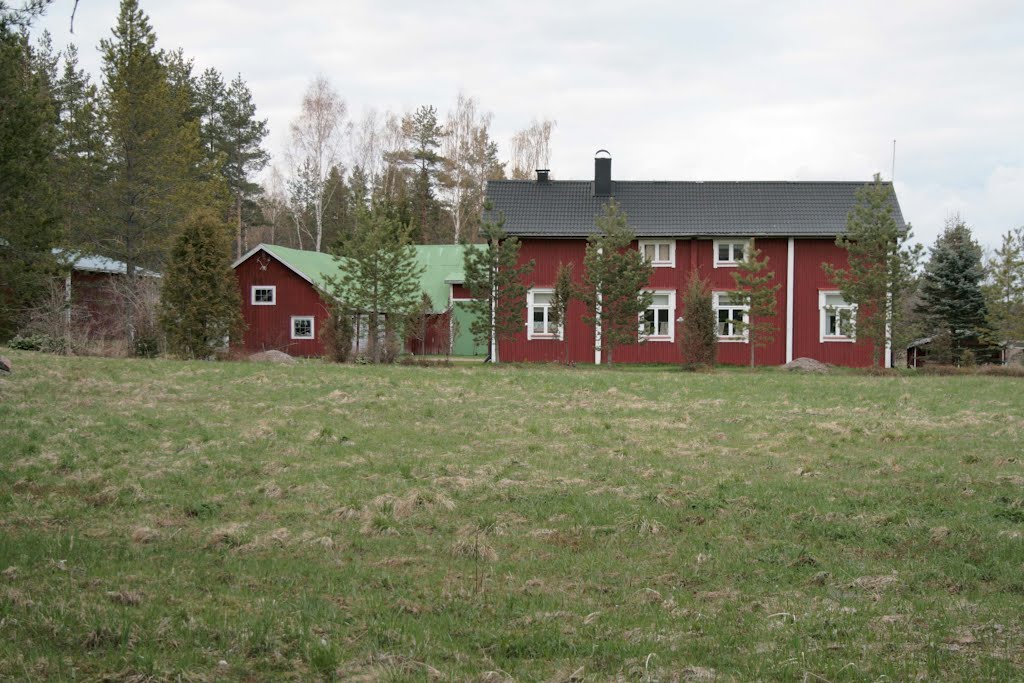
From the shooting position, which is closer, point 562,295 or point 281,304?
point 562,295

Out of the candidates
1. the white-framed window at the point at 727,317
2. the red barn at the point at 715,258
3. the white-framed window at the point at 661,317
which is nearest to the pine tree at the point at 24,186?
the red barn at the point at 715,258

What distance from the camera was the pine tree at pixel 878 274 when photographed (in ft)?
94.3

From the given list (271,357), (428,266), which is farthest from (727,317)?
(428,266)

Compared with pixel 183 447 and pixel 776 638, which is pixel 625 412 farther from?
pixel 776 638

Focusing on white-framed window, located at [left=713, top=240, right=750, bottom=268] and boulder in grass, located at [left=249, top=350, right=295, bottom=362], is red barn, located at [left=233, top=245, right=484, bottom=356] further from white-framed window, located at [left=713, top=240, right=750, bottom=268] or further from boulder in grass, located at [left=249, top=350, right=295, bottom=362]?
white-framed window, located at [left=713, top=240, right=750, bottom=268]

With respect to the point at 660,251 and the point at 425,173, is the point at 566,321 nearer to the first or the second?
the point at 660,251

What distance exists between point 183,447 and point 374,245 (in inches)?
731

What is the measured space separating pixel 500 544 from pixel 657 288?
89.2 feet

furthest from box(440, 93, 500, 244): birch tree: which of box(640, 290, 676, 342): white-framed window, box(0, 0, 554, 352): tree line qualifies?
box(640, 290, 676, 342): white-framed window

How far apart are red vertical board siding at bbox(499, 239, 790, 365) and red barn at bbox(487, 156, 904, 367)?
37 millimetres

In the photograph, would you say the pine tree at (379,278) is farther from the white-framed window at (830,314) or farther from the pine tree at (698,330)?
the white-framed window at (830,314)

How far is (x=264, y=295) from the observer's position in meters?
40.3

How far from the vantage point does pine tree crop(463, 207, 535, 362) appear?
31.0 m

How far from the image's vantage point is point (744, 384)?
21.2 meters
